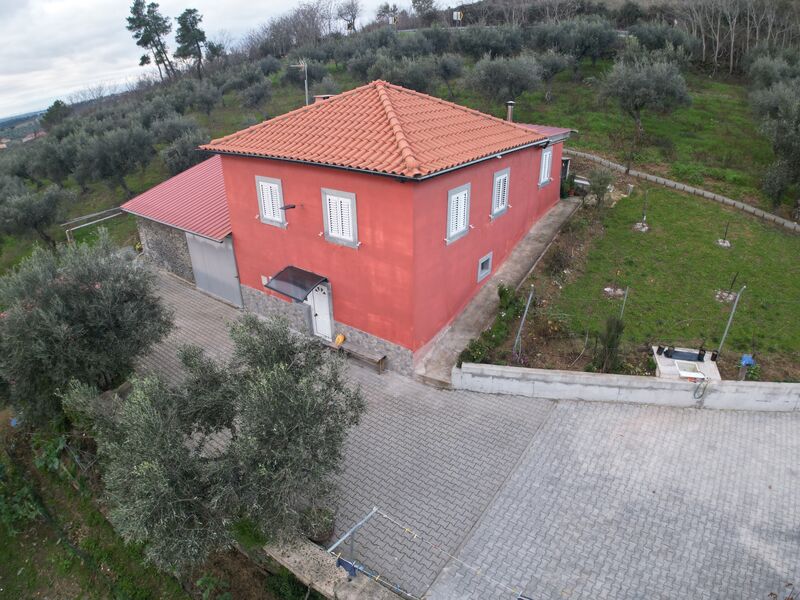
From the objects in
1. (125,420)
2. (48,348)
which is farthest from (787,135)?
(48,348)

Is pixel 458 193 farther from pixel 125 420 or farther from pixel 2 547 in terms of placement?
pixel 2 547

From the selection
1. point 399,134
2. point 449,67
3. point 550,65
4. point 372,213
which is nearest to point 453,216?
point 372,213

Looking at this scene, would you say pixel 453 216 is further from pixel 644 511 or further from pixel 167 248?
pixel 167 248

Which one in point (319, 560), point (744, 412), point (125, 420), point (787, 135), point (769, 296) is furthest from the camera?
point (787, 135)

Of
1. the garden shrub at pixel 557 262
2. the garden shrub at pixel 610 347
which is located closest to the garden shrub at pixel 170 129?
the garden shrub at pixel 557 262

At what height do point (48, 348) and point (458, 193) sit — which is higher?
point (458, 193)

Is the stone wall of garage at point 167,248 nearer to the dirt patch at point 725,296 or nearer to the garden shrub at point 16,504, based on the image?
the garden shrub at point 16,504
